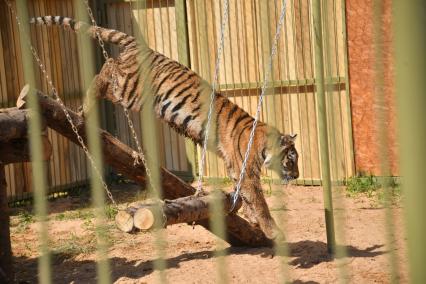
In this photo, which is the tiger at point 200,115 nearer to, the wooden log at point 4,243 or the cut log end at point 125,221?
the wooden log at point 4,243

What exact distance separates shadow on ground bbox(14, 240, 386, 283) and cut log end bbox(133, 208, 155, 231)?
242 cm

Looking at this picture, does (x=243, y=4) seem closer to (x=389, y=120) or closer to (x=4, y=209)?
(x=4, y=209)

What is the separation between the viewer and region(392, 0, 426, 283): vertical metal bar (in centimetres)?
151

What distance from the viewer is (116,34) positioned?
748cm

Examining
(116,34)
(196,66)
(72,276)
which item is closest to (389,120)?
(72,276)

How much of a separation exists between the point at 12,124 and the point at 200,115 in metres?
2.24

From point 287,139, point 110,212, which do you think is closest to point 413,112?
point 287,139

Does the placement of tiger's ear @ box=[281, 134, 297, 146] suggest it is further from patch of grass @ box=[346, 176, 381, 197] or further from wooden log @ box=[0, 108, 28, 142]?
wooden log @ box=[0, 108, 28, 142]

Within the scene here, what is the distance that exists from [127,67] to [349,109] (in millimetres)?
2644

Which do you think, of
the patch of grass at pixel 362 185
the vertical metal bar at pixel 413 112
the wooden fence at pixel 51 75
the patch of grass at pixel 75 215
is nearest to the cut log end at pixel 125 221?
the vertical metal bar at pixel 413 112

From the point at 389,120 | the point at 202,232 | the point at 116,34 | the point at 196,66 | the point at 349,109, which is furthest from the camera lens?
the point at 196,66

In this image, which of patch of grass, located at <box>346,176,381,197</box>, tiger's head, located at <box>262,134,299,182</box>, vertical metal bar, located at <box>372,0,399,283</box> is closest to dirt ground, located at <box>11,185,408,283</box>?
patch of grass, located at <box>346,176,381,197</box>

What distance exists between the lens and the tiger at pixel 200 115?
6.25m

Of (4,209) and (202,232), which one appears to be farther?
(202,232)
